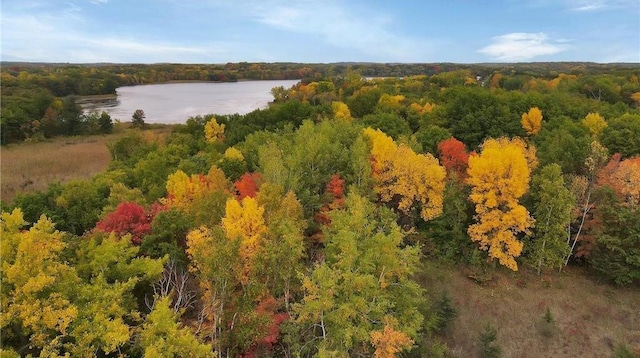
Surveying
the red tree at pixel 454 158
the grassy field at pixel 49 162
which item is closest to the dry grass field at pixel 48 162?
the grassy field at pixel 49 162

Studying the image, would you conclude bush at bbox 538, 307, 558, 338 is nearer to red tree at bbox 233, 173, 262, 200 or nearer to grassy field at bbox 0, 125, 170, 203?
red tree at bbox 233, 173, 262, 200

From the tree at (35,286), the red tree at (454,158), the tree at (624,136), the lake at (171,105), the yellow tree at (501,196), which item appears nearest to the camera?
the tree at (35,286)

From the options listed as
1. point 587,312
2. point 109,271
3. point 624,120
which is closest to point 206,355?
point 109,271

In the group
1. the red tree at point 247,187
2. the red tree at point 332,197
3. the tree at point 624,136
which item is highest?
the tree at point 624,136

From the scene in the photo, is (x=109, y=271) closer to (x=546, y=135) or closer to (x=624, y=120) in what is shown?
(x=546, y=135)

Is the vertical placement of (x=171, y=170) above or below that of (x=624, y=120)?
below

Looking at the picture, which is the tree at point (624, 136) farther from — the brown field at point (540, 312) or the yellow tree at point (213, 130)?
the yellow tree at point (213, 130)
